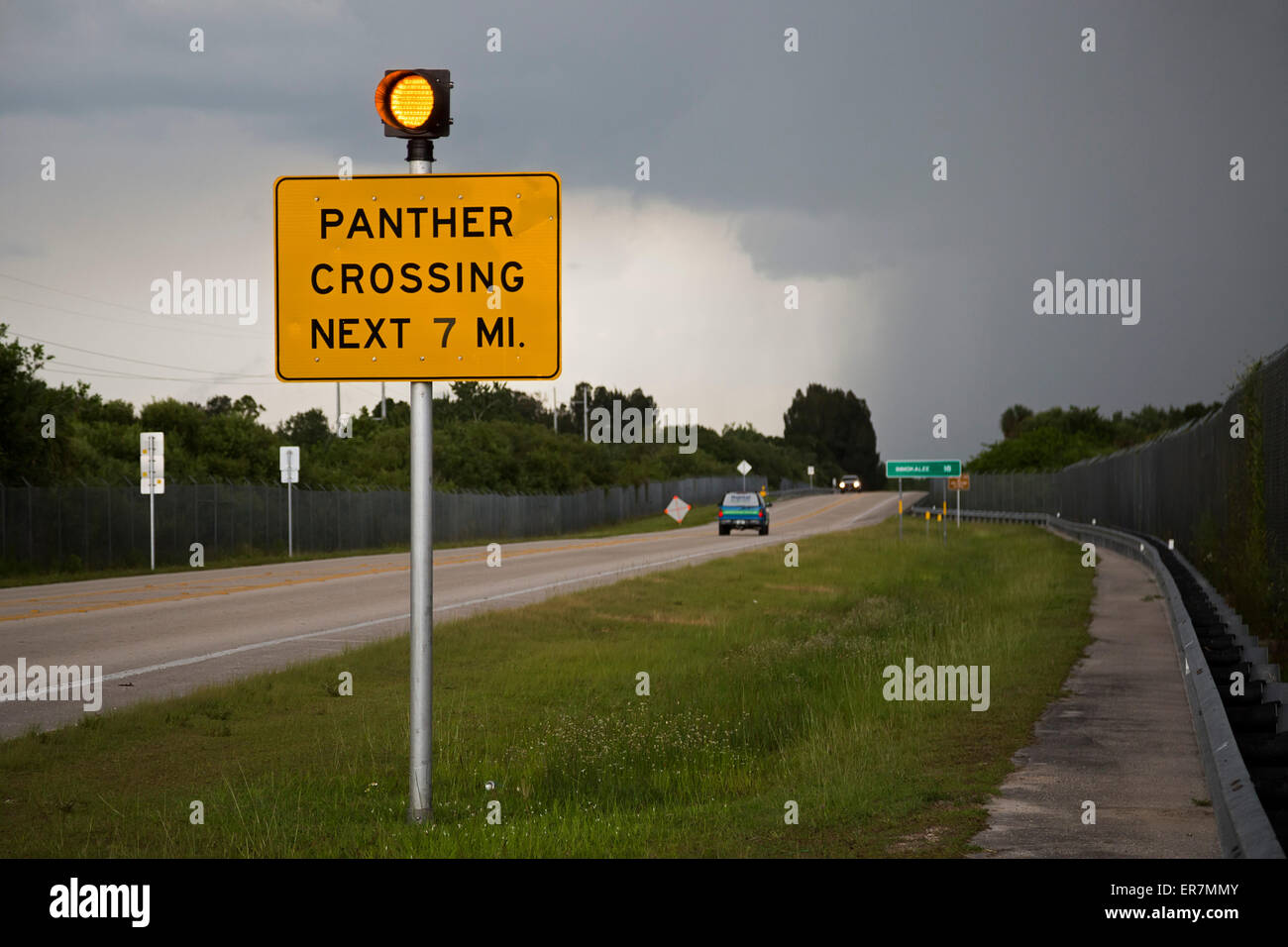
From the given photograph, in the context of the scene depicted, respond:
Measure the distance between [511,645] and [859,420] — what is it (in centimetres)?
18045

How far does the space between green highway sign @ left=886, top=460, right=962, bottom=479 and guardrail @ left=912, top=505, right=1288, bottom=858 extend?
27.1 metres

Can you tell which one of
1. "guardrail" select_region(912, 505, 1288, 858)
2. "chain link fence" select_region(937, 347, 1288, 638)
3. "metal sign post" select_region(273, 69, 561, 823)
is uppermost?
"metal sign post" select_region(273, 69, 561, 823)

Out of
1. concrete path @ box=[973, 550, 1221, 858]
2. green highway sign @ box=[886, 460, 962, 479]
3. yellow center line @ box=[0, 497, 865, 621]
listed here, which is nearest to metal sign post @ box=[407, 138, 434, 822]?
concrete path @ box=[973, 550, 1221, 858]

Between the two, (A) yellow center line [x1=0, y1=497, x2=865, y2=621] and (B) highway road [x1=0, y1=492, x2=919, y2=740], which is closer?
(B) highway road [x1=0, y1=492, x2=919, y2=740]

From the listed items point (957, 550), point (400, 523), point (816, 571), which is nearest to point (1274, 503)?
point (816, 571)

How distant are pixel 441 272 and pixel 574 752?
432cm

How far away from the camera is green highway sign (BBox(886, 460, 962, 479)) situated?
43344 millimetres

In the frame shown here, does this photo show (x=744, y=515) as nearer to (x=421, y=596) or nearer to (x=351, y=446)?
(x=351, y=446)

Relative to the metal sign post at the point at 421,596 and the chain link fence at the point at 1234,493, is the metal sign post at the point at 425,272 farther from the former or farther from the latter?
the chain link fence at the point at 1234,493

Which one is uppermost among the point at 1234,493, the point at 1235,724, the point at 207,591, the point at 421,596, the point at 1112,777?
the point at 1234,493

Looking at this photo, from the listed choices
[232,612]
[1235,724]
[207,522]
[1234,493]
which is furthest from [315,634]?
[207,522]

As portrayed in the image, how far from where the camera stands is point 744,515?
5741 cm

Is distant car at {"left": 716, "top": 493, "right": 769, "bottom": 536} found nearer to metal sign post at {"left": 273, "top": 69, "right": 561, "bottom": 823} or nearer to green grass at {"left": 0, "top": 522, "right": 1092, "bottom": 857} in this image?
green grass at {"left": 0, "top": 522, "right": 1092, "bottom": 857}
